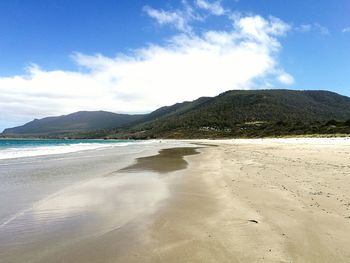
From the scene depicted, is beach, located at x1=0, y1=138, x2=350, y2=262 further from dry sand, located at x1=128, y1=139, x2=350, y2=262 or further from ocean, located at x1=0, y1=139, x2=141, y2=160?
ocean, located at x1=0, y1=139, x2=141, y2=160

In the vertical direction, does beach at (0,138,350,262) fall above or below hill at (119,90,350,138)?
below

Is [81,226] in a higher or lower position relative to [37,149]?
lower

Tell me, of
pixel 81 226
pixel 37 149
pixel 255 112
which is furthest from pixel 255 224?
pixel 255 112

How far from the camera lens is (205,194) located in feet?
37.4

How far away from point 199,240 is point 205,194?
5083 millimetres

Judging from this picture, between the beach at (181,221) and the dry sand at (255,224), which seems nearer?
the dry sand at (255,224)

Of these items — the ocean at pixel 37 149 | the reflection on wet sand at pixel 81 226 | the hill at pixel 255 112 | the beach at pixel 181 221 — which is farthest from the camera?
the hill at pixel 255 112

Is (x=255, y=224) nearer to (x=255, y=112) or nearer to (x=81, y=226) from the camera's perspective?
(x=81, y=226)

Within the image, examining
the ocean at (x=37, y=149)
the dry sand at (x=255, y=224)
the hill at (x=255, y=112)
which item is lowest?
the dry sand at (x=255, y=224)

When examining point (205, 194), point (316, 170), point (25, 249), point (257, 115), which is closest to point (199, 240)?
point (25, 249)

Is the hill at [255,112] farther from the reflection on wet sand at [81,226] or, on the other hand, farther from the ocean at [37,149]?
the reflection on wet sand at [81,226]

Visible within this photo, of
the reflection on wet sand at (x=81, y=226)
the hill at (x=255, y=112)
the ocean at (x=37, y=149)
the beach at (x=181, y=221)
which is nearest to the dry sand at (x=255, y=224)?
the beach at (x=181, y=221)

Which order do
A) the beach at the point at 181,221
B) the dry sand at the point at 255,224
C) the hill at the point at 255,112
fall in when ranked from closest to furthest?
the dry sand at the point at 255,224
the beach at the point at 181,221
the hill at the point at 255,112

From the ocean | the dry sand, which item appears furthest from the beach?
the ocean
